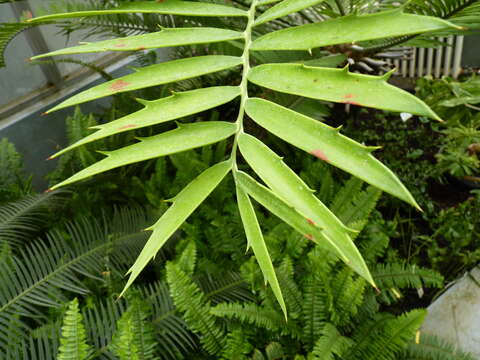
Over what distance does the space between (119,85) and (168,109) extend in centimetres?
7

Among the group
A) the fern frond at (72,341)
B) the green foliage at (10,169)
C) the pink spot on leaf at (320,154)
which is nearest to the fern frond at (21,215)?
the green foliage at (10,169)

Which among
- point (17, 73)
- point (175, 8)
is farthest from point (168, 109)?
point (17, 73)

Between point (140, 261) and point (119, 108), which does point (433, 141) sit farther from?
point (140, 261)

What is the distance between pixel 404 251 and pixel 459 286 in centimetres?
21

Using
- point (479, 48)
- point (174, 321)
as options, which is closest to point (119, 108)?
point (174, 321)

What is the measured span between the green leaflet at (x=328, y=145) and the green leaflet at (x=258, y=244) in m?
0.09

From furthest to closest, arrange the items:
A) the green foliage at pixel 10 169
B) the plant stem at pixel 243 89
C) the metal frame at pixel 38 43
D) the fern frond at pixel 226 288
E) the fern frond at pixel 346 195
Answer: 1. the metal frame at pixel 38 43
2. the green foliage at pixel 10 169
3. the fern frond at pixel 346 195
4. the fern frond at pixel 226 288
5. the plant stem at pixel 243 89

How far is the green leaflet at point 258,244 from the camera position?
40cm

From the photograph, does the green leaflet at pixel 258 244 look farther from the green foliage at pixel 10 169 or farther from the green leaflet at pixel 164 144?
the green foliage at pixel 10 169

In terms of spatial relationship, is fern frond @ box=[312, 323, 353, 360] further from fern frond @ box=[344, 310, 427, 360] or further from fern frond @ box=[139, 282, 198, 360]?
fern frond @ box=[139, 282, 198, 360]

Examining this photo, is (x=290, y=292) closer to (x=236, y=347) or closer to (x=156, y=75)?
(x=236, y=347)

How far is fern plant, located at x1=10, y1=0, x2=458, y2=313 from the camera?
36 cm

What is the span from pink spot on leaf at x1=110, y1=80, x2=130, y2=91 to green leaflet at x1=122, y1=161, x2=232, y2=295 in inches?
5.9

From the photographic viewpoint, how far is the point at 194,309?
3.30ft
